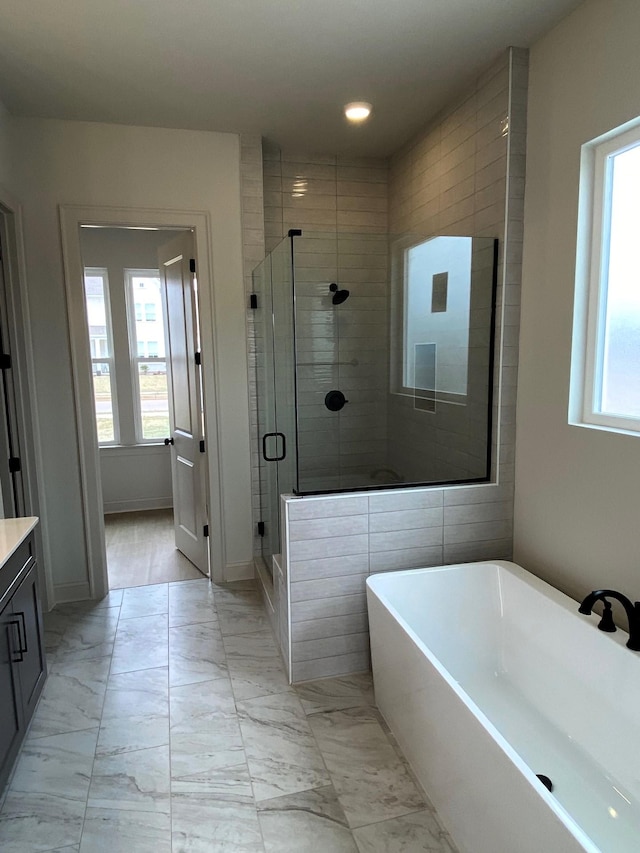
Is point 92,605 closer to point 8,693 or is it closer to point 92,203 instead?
point 8,693

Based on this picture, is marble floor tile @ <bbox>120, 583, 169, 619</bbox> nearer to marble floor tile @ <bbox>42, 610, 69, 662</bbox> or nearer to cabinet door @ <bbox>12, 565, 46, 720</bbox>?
marble floor tile @ <bbox>42, 610, 69, 662</bbox>

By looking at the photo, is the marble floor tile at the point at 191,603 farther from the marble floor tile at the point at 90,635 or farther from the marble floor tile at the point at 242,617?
the marble floor tile at the point at 90,635

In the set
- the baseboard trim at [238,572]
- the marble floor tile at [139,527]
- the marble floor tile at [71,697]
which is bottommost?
the marble floor tile at [139,527]

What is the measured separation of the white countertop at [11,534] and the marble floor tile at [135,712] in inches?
34.6

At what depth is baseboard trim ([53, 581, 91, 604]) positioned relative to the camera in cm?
333

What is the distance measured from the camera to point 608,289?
213 cm

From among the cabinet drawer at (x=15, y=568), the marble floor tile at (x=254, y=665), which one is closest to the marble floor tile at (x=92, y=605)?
the marble floor tile at (x=254, y=665)

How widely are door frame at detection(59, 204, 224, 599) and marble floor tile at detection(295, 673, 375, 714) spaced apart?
1.37m

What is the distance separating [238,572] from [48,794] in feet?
5.95

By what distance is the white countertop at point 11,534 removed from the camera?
6.27ft

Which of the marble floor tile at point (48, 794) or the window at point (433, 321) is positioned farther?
the window at point (433, 321)

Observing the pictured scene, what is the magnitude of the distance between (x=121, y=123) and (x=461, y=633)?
3329mm

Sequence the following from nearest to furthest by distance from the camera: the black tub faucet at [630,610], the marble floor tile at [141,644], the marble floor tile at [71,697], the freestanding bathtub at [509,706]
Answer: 1. the freestanding bathtub at [509,706]
2. the black tub faucet at [630,610]
3. the marble floor tile at [71,697]
4. the marble floor tile at [141,644]

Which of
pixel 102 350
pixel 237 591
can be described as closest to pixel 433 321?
pixel 237 591
